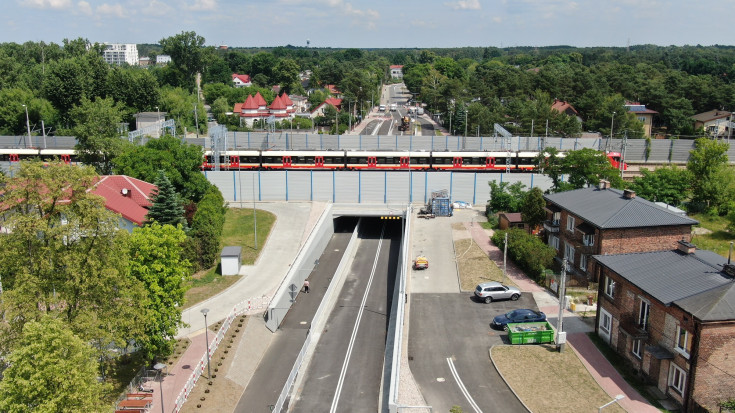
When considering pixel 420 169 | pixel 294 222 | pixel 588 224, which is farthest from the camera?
pixel 420 169

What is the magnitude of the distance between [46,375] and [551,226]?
30852 mm

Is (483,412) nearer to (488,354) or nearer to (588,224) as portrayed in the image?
(488,354)

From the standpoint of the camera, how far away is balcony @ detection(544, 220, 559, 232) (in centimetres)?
3953

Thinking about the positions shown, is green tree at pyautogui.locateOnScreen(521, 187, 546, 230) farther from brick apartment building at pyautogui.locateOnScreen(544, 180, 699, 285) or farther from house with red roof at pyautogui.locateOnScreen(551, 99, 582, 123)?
house with red roof at pyautogui.locateOnScreen(551, 99, 582, 123)

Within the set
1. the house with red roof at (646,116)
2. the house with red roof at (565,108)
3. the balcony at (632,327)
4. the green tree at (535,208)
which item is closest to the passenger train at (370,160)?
the green tree at (535,208)

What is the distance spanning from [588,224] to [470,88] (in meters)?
86.2

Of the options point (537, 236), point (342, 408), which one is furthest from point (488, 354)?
point (537, 236)

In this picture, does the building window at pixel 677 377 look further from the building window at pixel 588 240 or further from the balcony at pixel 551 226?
the balcony at pixel 551 226

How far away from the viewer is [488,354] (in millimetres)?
28219

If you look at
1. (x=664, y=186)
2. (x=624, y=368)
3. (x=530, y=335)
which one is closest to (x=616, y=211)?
(x=530, y=335)

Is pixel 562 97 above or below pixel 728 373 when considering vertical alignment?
above

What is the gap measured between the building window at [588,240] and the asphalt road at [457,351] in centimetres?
439

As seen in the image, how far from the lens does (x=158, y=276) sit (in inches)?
1028

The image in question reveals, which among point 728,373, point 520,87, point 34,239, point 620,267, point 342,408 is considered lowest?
point 342,408
